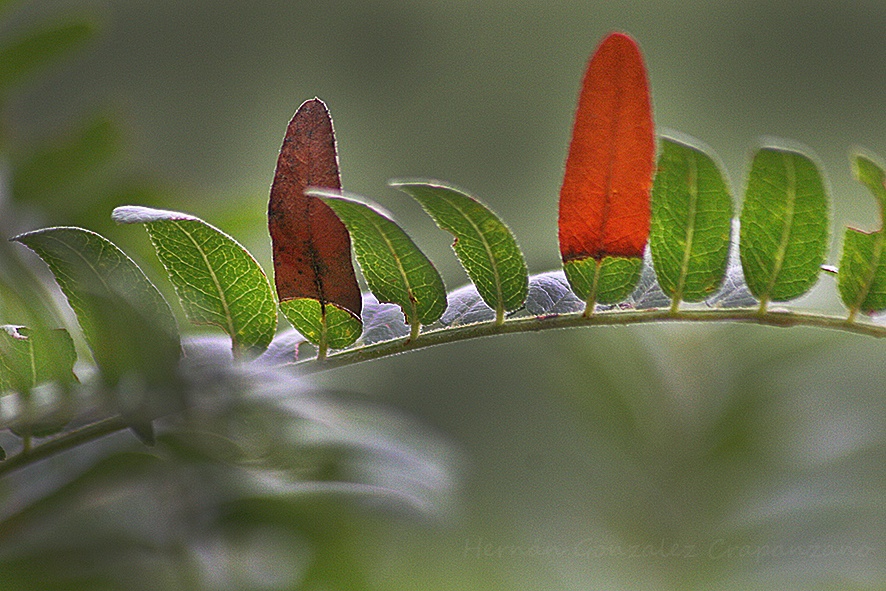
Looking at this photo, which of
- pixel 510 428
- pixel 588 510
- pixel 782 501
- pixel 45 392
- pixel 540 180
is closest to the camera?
pixel 45 392

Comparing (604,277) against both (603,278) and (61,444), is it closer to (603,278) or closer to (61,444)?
(603,278)

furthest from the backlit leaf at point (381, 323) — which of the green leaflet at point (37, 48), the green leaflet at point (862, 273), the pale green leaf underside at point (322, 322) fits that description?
the green leaflet at point (37, 48)

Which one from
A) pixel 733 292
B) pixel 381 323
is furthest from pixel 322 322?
pixel 733 292

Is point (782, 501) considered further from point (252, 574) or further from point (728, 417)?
point (252, 574)

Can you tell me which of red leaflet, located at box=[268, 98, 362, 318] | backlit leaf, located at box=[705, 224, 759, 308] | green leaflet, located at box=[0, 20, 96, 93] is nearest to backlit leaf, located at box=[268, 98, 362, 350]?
red leaflet, located at box=[268, 98, 362, 318]

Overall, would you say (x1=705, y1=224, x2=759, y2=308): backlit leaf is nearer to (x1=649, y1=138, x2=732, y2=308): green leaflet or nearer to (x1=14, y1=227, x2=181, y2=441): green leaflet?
A: (x1=649, y1=138, x2=732, y2=308): green leaflet

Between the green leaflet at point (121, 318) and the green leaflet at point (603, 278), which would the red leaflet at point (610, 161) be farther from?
the green leaflet at point (121, 318)

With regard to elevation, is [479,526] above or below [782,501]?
below

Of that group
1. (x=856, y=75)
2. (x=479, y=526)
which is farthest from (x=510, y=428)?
(x=856, y=75)
